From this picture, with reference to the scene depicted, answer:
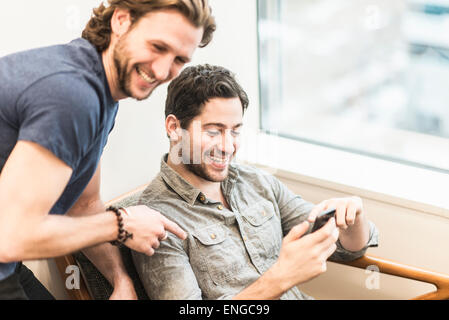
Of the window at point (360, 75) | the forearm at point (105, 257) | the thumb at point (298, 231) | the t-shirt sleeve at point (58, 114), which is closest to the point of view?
the t-shirt sleeve at point (58, 114)

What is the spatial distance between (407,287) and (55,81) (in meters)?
1.52

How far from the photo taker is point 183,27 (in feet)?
3.98

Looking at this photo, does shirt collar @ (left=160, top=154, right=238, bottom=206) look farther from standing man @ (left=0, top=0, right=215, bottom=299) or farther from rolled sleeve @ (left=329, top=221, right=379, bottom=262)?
rolled sleeve @ (left=329, top=221, right=379, bottom=262)

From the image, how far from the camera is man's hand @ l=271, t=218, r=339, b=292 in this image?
55.3 inches

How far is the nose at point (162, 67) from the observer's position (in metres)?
1.23

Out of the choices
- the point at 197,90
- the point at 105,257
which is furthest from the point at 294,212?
the point at 105,257

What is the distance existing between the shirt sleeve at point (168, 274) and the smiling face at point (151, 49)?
0.44 meters

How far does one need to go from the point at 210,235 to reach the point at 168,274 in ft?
0.65

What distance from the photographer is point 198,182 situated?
167 centimetres

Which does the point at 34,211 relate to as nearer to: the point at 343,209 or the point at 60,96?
the point at 60,96

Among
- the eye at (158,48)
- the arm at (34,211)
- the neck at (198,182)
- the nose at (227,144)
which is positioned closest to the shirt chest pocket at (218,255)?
the neck at (198,182)

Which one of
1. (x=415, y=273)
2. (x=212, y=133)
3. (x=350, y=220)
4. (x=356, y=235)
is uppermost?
(x=212, y=133)

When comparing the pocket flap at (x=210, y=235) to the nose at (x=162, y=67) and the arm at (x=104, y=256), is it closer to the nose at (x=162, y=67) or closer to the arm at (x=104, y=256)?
the arm at (x=104, y=256)
